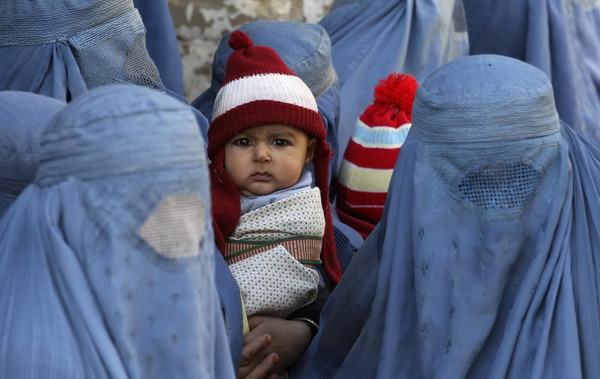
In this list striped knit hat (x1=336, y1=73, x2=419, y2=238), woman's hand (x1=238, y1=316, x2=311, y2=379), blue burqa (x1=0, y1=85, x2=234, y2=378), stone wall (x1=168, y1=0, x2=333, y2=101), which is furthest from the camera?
stone wall (x1=168, y1=0, x2=333, y2=101)

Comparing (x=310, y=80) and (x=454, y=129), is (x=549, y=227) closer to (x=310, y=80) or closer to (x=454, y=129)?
(x=454, y=129)

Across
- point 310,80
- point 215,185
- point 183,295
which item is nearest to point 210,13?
point 310,80

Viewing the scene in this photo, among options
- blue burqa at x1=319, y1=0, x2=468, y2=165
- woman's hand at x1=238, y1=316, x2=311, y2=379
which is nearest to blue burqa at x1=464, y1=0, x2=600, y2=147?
blue burqa at x1=319, y1=0, x2=468, y2=165

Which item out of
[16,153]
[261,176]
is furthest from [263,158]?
[16,153]

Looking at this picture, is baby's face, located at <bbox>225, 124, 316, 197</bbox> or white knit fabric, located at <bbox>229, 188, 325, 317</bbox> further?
baby's face, located at <bbox>225, 124, 316, 197</bbox>

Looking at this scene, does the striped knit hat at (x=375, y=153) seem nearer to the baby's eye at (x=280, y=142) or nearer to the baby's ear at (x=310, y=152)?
the baby's ear at (x=310, y=152)

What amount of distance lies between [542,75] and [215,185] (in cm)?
99

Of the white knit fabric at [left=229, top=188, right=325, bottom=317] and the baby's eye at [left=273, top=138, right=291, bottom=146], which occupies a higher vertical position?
the baby's eye at [left=273, top=138, right=291, bottom=146]

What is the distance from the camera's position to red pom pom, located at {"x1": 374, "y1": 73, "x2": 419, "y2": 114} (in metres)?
3.40

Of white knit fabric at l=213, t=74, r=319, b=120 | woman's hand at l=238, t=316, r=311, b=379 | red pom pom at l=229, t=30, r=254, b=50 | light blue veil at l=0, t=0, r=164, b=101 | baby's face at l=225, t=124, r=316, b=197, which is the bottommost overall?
woman's hand at l=238, t=316, r=311, b=379

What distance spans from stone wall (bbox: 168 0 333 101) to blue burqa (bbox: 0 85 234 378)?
3.26m

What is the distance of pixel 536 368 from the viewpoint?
213cm

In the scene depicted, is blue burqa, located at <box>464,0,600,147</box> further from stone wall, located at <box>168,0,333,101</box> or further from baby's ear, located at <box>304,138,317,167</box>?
baby's ear, located at <box>304,138,317,167</box>

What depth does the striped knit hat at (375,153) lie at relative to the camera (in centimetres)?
336
